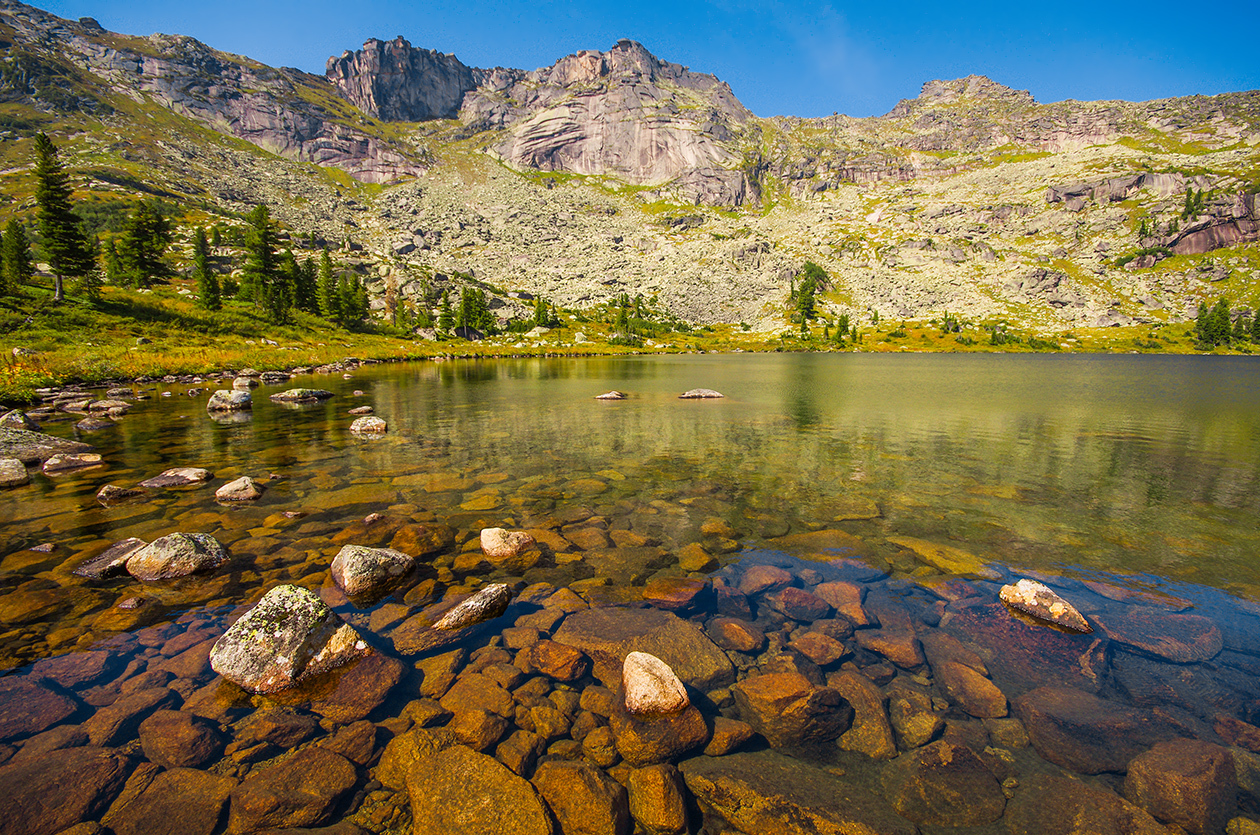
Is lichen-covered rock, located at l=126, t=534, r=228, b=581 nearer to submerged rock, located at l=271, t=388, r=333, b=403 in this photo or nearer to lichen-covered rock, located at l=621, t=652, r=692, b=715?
lichen-covered rock, located at l=621, t=652, r=692, b=715

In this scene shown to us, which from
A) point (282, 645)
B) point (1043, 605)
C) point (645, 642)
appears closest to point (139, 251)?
point (282, 645)

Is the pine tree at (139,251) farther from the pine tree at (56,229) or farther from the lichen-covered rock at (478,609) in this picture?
the lichen-covered rock at (478,609)

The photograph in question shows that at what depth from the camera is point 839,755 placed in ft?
19.4

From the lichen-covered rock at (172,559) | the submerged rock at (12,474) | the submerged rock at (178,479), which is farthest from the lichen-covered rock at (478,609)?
the submerged rock at (12,474)

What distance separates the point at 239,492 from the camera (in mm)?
14719

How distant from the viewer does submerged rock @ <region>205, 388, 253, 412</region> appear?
3123cm

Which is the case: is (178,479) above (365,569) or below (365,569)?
below

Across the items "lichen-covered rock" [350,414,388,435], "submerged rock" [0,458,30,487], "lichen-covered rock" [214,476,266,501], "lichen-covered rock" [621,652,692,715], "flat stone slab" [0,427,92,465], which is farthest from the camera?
"lichen-covered rock" [350,414,388,435]

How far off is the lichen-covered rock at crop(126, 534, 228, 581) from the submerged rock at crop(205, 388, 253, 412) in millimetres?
26784

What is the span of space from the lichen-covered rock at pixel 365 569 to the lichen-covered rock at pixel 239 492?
7241mm

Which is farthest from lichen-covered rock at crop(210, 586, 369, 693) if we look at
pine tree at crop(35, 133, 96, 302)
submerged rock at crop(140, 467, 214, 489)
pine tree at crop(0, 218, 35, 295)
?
pine tree at crop(0, 218, 35, 295)

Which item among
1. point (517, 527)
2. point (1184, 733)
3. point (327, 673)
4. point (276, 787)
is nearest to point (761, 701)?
point (1184, 733)

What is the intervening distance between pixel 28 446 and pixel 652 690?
26.9m

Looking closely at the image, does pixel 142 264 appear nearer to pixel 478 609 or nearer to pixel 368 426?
pixel 368 426
